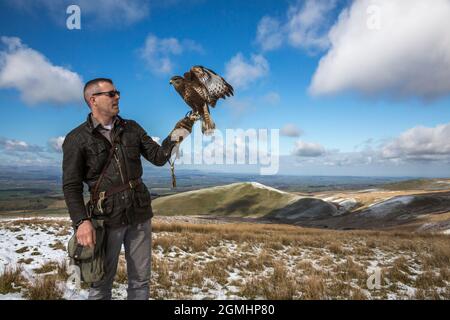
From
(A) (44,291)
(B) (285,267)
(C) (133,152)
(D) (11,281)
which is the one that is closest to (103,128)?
(C) (133,152)

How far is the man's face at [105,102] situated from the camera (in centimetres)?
309

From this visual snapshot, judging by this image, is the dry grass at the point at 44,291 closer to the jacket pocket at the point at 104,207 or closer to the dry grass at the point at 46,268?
the dry grass at the point at 46,268

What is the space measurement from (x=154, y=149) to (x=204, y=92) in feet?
2.79

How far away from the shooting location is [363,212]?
2322 inches

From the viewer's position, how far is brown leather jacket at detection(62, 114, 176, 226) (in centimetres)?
295

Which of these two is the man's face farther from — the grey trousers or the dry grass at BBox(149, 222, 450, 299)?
the dry grass at BBox(149, 222, 450, 299)

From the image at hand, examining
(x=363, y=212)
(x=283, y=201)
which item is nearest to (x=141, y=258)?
(x=363, y=212)

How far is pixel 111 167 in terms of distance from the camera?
3162 mm

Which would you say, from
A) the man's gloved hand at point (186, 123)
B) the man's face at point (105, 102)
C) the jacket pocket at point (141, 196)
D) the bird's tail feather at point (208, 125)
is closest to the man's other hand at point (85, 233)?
the jacket pocket at point (141, 196)

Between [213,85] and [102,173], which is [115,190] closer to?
[102,173]

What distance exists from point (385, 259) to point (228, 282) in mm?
7140

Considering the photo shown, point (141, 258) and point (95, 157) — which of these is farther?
point (141, 258)

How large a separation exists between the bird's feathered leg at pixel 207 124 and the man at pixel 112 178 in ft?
0.45
